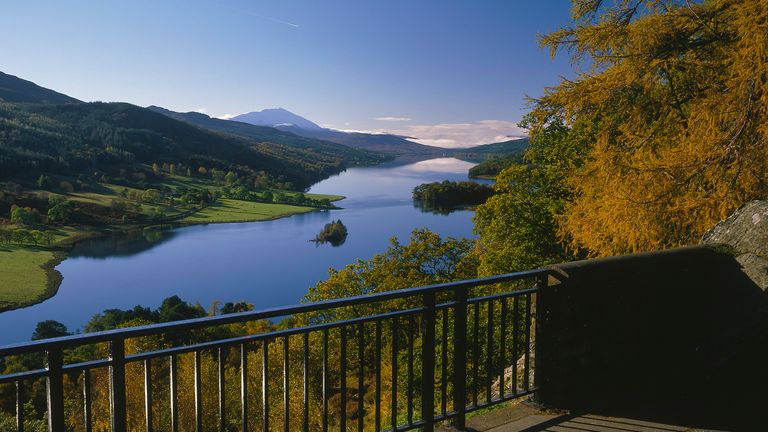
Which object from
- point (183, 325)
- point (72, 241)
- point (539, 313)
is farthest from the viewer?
point (72, 241)

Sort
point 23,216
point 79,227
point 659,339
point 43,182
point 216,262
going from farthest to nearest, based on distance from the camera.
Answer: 1. point 43,182
2. point 79,227
3. point 23,216
4. point 216,262
5. point 659,339

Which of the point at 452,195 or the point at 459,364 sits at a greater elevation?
the point at 459,364

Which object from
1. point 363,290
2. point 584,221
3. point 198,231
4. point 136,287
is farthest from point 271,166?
point 584,221

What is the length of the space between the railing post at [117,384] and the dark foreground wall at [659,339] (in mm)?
2496

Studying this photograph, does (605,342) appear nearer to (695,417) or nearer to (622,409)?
(622,409)

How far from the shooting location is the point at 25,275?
72.3 m

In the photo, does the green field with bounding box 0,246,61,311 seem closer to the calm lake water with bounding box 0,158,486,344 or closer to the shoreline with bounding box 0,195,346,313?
the shoreline with bounding box 0,195,346,313

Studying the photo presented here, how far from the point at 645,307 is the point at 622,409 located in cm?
76

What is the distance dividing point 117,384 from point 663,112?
1081 centimetres

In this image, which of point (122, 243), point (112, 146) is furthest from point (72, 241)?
point (112, 146)

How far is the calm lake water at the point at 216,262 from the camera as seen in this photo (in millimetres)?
63469

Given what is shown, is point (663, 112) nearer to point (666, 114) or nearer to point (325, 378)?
point (666, 114)

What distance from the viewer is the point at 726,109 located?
8.45m

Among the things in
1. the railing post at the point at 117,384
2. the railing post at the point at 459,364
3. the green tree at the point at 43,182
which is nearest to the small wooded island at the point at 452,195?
the green tree at the point at 43,182
